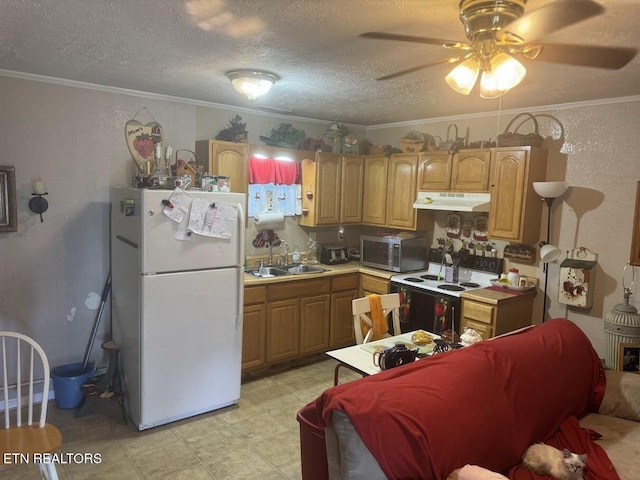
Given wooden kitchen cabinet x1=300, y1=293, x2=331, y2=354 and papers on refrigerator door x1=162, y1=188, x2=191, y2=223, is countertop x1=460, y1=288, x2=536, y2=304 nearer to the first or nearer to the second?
wooden kitchen cabinet x1=300, y1=293, x2=331, y2=354

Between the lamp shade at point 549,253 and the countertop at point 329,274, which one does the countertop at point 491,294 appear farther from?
the countertop at point 329,274

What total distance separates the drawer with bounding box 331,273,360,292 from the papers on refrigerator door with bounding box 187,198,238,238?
1.47 m

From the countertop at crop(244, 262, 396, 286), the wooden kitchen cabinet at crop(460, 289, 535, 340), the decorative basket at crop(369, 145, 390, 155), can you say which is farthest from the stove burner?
the decorative basket at crop(369, 145, 390, 155)

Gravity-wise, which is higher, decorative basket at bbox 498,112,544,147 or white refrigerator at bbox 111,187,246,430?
decorative basket at bbox 498,112,544,147

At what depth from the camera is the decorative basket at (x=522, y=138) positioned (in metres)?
3.63

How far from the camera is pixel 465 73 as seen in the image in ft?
5.88

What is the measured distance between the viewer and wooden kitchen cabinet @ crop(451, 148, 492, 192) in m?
3.82

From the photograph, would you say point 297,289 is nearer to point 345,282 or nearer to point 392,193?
point 345,282

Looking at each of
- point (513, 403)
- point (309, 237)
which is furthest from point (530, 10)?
point (309, 237)

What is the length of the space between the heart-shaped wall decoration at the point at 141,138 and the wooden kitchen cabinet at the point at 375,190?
2.13 m

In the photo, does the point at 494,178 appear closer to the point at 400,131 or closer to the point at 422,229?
the point at 422,229

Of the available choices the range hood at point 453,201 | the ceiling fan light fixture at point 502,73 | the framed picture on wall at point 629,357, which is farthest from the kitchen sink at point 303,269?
the ceiling fan light fixture at point 502,73

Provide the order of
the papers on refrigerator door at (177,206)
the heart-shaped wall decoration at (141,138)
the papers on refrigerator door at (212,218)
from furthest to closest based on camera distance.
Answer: the heart-shaped wall decoration at (141,138) < the papers on refrigerator door at (212,218) < the papers on refrigerator door at (177,206)

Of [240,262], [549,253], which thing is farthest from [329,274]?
[549,253]
